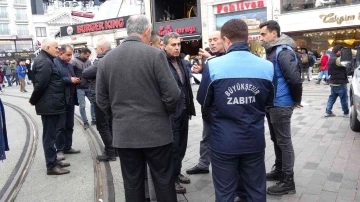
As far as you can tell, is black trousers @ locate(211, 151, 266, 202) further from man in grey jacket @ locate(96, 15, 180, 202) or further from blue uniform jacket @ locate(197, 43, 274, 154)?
man in grey jacket @ locate(96, 15, 180, 202)

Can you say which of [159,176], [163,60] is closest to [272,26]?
[163,60]

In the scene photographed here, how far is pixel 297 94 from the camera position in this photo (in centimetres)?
370

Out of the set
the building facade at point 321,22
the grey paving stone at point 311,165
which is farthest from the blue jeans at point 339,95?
the building facade at point 321,22

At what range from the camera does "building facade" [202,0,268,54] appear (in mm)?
21609

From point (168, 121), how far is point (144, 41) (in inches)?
30.7

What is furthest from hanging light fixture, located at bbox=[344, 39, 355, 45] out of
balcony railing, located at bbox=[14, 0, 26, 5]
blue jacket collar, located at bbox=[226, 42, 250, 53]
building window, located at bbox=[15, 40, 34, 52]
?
balcony railing, located at bbox=[14, 0, 26, 5]

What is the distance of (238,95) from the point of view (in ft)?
8.70

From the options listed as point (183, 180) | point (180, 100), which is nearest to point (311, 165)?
point (183, 180)

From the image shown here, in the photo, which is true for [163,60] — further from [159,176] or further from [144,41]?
[159,176]

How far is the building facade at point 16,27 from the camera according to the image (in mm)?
63219

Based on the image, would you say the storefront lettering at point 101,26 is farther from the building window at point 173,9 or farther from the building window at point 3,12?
the building window at point 3,12

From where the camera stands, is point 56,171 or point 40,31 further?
point 40,31

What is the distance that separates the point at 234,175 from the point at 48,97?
130 inches

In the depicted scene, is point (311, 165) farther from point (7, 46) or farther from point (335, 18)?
point (7, 46)
